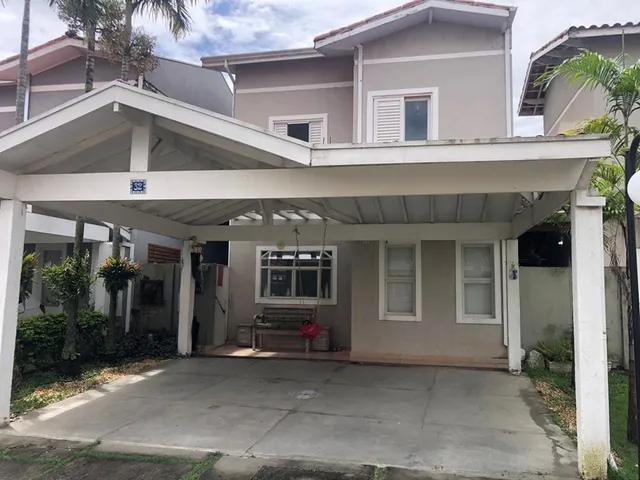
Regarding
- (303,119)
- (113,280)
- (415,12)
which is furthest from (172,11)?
(113,280)

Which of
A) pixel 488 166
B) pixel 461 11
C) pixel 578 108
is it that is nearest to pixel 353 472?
pixel 488 166

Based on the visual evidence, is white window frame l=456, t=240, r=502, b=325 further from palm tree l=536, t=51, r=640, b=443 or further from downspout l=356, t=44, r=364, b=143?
palm tree l=536, t=51, r=640, b=443

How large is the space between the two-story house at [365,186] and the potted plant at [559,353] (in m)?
0.72

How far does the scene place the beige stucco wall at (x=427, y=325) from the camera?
962 centimetres

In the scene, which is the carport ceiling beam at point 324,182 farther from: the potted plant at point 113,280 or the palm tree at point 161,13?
the palm tree at point 161,13

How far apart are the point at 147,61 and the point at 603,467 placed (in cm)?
1167

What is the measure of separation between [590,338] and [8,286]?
640cm

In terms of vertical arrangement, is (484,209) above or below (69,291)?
above

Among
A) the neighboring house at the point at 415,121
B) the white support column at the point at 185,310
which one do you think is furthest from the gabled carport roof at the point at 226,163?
the white support column at the point at 185,310

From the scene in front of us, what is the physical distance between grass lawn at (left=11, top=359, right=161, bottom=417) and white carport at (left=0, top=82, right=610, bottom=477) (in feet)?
2.93

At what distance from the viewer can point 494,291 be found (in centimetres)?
961

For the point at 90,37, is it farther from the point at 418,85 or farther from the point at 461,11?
the point at 461,11

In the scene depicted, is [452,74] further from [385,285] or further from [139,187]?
[139,187]

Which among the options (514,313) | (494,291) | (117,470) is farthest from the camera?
(494,291)
